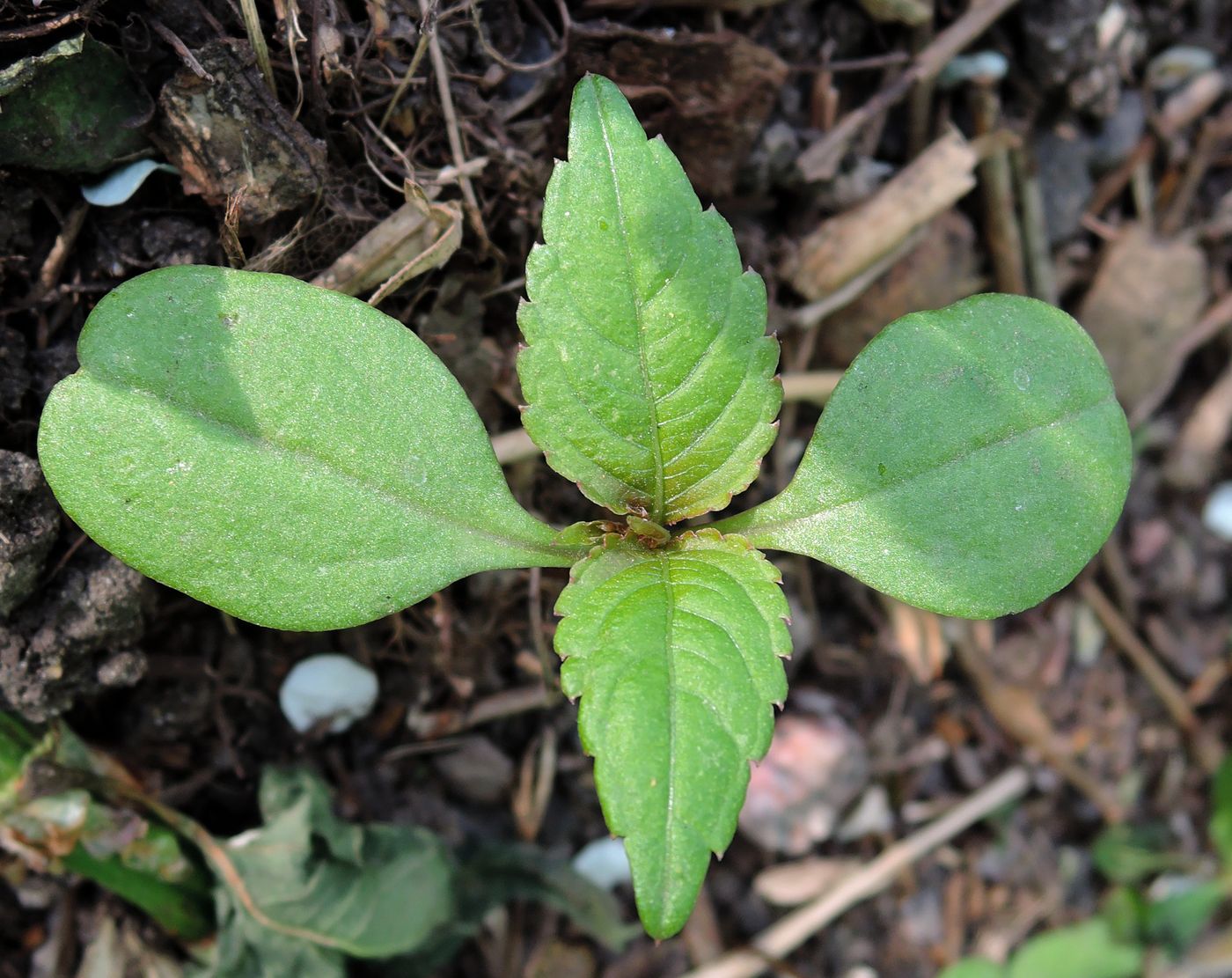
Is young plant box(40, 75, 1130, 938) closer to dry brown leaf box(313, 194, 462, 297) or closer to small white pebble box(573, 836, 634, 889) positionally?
dry brown leaf box(313, 194, 462, 297)

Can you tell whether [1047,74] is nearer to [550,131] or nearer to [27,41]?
[550,131]

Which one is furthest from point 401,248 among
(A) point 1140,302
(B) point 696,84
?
(A) point 1140,302

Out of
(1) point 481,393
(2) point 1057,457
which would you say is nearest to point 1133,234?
(2) point 1057,457

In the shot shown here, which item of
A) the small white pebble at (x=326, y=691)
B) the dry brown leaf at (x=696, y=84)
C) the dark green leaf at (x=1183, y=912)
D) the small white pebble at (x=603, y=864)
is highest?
the dry brown leaf at (x=696, y=84)

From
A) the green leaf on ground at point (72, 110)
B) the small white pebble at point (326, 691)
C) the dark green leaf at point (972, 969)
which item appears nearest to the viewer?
the green leaf on ground at point (72, 110)

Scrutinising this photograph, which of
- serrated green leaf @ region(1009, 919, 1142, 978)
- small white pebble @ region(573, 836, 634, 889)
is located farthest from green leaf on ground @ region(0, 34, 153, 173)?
serrated green leaf @ region(1009, 919, 1142, 978)

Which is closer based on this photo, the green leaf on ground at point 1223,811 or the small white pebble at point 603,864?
the small white pebble at point 603,864

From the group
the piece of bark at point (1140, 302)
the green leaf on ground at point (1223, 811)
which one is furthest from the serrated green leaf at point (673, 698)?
the green leaf on ground at point (1223, 811)

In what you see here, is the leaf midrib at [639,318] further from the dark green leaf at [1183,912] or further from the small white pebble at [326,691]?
the dark green leaf at [1183,912]
